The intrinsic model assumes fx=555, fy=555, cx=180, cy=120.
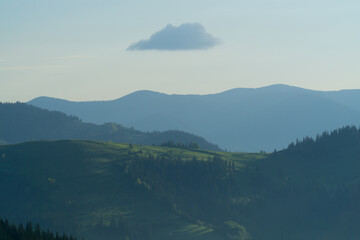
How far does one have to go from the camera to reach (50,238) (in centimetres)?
14200

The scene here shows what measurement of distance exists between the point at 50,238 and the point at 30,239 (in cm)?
666

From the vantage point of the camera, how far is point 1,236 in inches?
5354

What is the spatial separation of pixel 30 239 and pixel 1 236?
7.04 metres

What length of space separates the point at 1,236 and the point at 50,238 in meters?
12.3

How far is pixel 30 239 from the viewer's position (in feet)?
448
